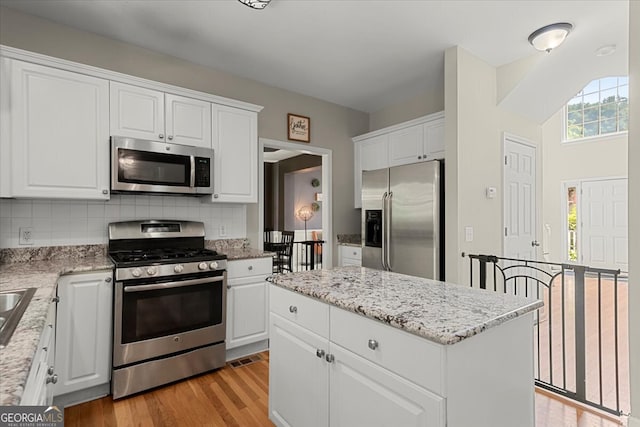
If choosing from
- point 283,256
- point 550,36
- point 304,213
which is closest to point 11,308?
point 550,36

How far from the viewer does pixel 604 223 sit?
674 cm

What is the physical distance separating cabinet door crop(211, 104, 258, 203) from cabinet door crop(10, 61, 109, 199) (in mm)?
845

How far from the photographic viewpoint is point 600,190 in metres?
6.82

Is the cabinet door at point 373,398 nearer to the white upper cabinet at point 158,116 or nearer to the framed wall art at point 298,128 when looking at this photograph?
the white upper cabinet at point 158,116

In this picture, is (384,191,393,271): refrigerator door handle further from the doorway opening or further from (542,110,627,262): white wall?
(542,110,627,262): white wall

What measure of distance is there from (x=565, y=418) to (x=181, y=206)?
3.23m

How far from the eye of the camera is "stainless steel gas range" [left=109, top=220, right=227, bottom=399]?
2.31 m

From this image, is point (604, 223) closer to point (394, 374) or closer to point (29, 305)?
point (394, 374)

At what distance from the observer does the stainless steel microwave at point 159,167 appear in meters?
2.53

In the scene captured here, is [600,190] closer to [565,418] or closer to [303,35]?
[565,418]

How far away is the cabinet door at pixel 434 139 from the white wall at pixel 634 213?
157 centimetres

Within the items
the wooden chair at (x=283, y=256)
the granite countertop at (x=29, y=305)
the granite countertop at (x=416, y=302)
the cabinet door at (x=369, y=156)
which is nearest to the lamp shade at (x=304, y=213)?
the wooden chair at (x=283, y=256)

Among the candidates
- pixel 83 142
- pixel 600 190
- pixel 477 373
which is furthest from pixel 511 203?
pixel 600 190

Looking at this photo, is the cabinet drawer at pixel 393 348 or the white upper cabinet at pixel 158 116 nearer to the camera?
the cabinet drawer at pixel 393 348
